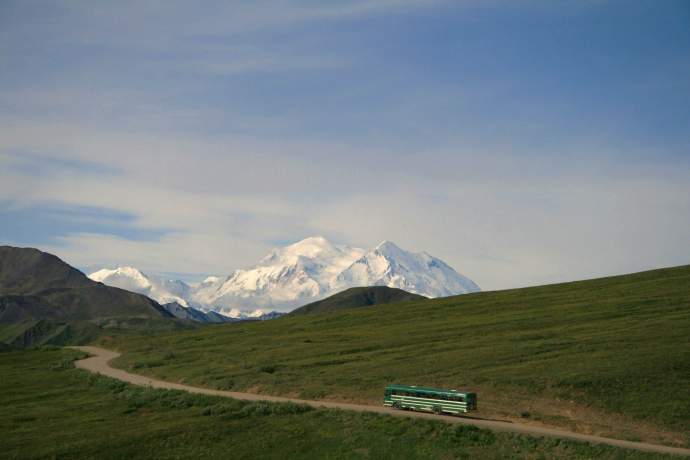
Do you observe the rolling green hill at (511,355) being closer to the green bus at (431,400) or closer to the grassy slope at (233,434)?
the green bus at (431,400)

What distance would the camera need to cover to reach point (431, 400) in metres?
54.0

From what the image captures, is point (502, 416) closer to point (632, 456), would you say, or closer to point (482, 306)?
point (632, 456)

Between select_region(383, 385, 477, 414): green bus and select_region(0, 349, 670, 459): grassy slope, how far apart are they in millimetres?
4407

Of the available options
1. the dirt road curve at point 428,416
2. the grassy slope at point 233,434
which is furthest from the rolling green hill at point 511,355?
the grassy slope at point 233,434

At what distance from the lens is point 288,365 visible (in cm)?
8494

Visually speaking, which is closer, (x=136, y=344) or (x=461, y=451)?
(x=461, y=451)

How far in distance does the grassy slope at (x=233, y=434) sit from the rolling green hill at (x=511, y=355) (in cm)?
789

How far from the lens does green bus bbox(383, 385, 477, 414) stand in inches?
2060

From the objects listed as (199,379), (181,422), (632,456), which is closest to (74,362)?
(199,379)

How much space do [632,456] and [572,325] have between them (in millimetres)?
55635

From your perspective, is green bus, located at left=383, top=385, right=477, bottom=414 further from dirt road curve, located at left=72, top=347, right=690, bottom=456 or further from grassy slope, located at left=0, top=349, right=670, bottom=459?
grassy slope, located at left=0, top=349, right=670, bottom=459

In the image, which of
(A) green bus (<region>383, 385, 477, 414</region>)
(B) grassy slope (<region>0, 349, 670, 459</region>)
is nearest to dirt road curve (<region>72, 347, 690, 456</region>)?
(A) green bus (<region>383, 385, 477, 414</region>)

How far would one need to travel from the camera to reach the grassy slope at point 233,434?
43.8 metres

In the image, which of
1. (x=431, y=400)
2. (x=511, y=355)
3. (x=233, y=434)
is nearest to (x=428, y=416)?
(x=431, y=400)
